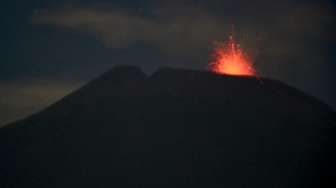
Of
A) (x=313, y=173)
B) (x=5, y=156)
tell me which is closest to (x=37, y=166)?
(x=5, y=156)

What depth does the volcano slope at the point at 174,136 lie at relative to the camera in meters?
113

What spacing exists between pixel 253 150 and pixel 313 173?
1324 centimetres

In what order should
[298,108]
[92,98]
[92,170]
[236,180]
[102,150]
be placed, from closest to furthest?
1. [236,180]
2. [92,170]
3. [102,150]
4. [298,108]
5. [92,98]

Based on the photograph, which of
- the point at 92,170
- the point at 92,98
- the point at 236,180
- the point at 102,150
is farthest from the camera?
the point at 92,98

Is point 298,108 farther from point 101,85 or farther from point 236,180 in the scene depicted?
point 101,85

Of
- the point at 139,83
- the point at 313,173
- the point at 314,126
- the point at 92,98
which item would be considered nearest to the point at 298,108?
the point at 314,126

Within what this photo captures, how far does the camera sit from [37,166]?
122m

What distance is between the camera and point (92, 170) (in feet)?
388

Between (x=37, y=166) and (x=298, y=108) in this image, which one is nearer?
(x=37, y=166)

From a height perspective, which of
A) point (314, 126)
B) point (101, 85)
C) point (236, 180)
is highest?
point (101, 85)

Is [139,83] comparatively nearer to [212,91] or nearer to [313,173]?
[212,91]

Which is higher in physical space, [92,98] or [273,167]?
[92,98]

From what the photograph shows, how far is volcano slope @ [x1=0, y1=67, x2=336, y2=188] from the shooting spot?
372 ft

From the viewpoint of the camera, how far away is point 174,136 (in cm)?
12694
